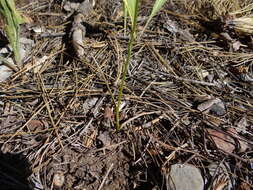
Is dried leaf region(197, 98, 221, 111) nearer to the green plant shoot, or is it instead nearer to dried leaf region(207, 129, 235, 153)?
dried leaf region(207, 129, 235, 153)

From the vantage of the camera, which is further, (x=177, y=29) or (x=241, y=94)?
(x=177, y=29)

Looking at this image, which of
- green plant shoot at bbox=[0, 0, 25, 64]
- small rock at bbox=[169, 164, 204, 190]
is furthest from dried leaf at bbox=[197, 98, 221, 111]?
green plant shoot at bbox=[0, 0, 25, 64]

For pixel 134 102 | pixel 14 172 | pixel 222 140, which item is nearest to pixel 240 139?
pixel 222 140

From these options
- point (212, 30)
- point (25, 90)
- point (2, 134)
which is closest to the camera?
point (2, 134)

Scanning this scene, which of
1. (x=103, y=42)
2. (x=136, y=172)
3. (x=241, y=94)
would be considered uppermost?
(x=103, y=42)

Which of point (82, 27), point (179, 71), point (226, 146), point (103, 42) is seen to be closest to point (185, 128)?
point (226, 146)

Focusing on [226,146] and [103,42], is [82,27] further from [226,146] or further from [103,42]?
[226,146]

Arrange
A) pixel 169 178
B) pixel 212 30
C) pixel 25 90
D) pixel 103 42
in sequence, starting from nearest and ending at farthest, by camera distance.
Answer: pixel 169 178, pixel 25 90, pixel 103 42, pixel 212 30

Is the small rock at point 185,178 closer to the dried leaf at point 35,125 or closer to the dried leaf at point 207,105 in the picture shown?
the dried leaf at point 207,105
